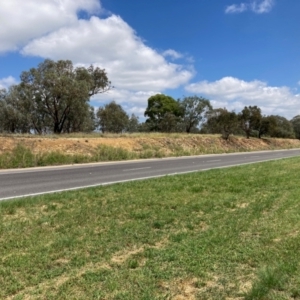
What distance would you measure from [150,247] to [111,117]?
202 ft

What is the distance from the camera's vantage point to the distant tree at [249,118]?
200ft

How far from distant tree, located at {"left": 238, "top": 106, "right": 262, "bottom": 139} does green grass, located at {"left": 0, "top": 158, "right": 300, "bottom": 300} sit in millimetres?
54696

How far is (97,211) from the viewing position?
703 cm

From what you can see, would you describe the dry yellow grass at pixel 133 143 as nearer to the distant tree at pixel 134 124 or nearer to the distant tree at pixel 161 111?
the distant tree at pixel 161 111

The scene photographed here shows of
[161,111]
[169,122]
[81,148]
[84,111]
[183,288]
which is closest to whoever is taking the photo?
[183,288]

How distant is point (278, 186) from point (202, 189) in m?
2.47

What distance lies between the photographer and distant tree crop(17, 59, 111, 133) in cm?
3959

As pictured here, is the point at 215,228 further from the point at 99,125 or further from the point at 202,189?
the point at 99,125

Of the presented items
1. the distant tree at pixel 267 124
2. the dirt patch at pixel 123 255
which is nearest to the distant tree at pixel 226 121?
the distant tree at pixel 267 124

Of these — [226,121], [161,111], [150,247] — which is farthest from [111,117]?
[150,247]

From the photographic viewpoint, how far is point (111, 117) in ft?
215

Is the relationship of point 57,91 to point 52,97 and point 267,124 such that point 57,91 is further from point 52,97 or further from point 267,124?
point 267,124

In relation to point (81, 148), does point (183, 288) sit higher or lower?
lower

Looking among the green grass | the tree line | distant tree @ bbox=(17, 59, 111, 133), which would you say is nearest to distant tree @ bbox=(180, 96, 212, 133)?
the tree line
